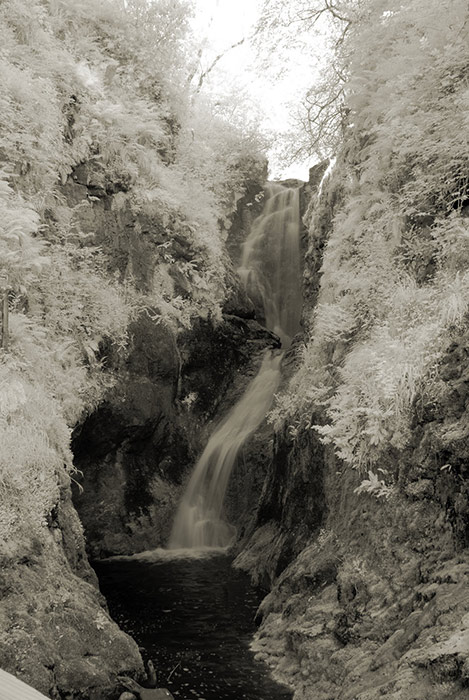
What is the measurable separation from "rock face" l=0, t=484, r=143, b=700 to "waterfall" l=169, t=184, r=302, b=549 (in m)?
6.06

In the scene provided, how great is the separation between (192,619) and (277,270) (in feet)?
35.6

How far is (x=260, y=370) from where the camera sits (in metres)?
15.2

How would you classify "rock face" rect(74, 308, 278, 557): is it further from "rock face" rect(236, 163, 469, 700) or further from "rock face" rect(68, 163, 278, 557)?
"rock face" rect(236, 163, 469, 700)

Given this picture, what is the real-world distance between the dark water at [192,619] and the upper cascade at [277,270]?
721 cm

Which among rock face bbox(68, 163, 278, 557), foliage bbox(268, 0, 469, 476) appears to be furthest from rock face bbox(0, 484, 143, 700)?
rock face bbox(68, 163, 278, 557)

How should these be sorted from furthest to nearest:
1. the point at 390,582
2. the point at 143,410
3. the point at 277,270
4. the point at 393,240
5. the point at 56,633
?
1. the point at 277,270
2. the point at 143,410
3. the point at 393,240
4. the point at 390,582
5. the point at 56,633

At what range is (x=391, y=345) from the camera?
23.7ft

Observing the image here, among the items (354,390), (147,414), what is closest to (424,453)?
(354,390)

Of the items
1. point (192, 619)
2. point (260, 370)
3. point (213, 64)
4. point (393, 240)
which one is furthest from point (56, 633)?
point (213, 64)

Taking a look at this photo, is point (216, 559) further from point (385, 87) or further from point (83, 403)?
point (385, 87)

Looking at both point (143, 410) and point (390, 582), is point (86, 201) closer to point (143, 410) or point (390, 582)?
point (143, 410)

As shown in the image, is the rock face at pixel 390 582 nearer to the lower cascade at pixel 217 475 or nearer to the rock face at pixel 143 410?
the lower cascade at pixel 217 475

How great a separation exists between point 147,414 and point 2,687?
1208 cm

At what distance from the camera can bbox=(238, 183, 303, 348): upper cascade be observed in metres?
17.2
